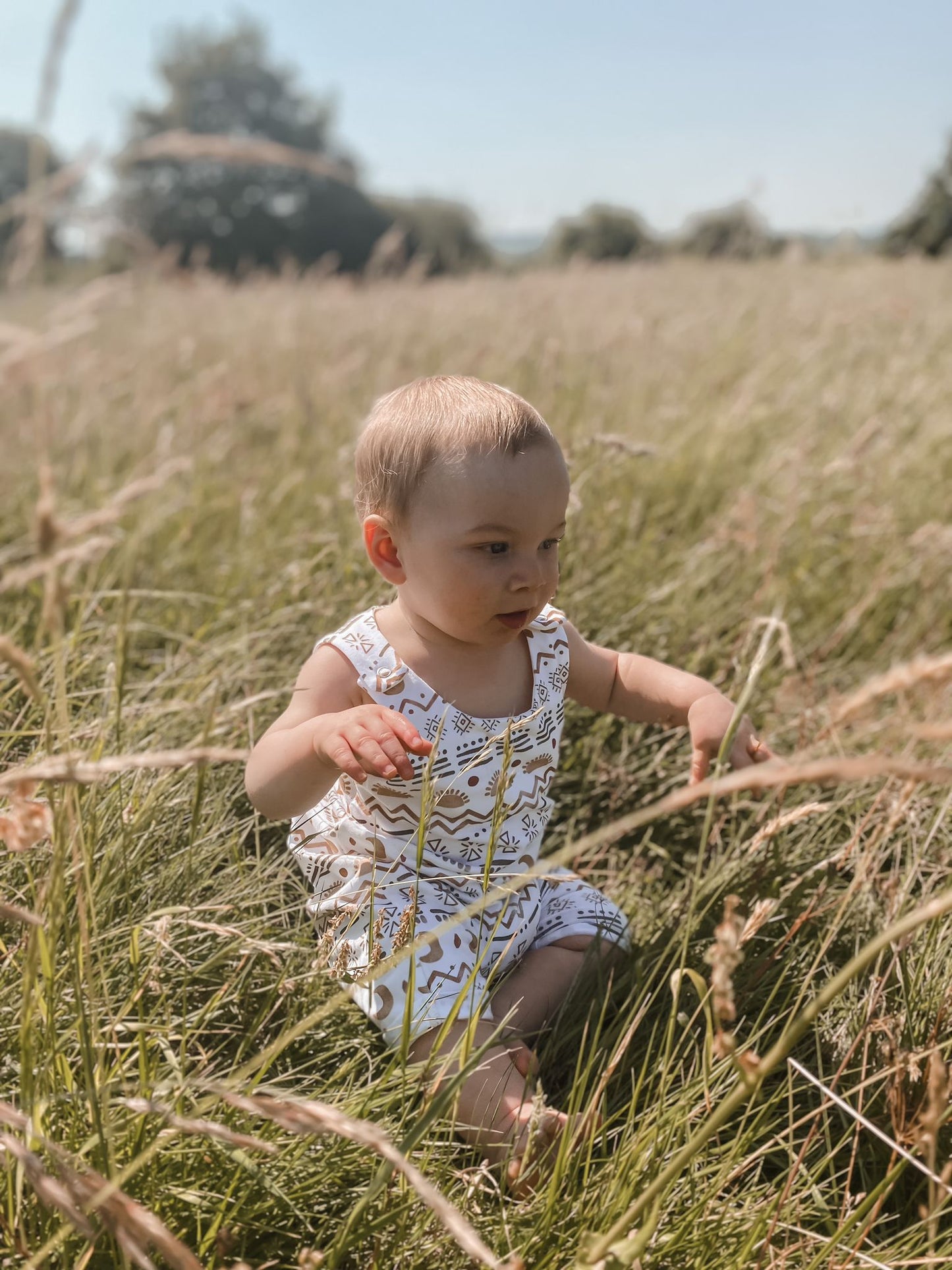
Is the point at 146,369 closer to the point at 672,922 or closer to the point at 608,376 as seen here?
the point at 608,376

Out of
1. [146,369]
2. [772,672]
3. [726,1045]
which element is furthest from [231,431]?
[726,1045]

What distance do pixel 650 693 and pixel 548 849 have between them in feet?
1.38

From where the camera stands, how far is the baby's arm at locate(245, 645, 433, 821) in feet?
4.23

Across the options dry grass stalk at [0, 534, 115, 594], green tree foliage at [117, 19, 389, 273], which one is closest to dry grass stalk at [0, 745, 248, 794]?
Result: dry grass stalk at [0, 534, 115, 594]

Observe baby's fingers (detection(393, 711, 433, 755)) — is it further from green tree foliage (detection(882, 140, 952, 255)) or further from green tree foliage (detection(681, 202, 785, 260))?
green tree foliage (detection(882, 140, 952, 255))

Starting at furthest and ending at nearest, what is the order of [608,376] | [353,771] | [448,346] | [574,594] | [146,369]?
[448,346], [146,369], [608,376], [574,594], [353,771]

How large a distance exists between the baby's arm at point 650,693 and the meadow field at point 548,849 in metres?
0.15

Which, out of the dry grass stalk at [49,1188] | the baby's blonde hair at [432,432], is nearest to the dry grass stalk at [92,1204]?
the dry grass stalk at [49,1188]

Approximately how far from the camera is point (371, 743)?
129cm

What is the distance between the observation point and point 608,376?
4348 millimetres

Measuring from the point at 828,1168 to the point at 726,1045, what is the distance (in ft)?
2.77

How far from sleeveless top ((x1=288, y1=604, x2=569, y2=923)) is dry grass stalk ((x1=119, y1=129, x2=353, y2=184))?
0.91 meters

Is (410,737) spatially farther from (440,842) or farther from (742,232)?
(742,232)

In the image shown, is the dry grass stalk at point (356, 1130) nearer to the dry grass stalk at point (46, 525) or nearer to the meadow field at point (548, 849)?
the meadow field at point (548, 849)
